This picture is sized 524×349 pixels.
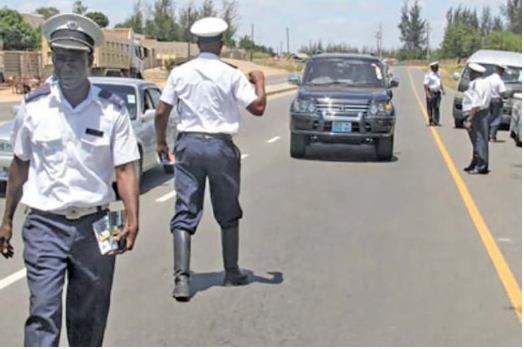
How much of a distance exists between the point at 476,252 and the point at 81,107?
4.82 meters

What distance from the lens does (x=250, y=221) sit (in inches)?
360

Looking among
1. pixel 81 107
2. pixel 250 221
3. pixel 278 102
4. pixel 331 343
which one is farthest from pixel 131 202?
pixel 278 102

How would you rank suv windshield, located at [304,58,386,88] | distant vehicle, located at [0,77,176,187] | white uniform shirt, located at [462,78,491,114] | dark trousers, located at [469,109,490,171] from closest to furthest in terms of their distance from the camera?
distant vehicle, located at [0,77,176,187] < white uniform shirt, located at [462,78,491,114] < dark trousers, located at [469,109,490,171] < suv windshield, located at [304,58,386,88]

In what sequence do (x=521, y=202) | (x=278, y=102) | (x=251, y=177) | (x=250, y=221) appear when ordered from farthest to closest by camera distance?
(x=278, y=102)
(x=251, y=177)
(x=521, y=202)
(x=250, y=221)

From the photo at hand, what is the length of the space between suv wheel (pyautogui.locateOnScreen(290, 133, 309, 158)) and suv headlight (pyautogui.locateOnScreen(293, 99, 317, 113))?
463 millimetres

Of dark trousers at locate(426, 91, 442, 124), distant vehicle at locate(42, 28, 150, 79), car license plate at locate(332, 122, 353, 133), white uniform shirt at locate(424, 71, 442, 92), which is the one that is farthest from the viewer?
distant vehicle at locate(42, 28, 150, 79)

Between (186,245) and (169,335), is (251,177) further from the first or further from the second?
(169,335)

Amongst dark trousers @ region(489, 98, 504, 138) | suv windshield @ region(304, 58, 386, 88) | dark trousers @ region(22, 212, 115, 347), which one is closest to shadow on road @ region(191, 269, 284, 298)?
dark trousers @ region(22, 212, 115, 347)

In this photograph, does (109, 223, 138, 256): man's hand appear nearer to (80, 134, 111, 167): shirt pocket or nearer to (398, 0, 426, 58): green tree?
(80, 134, 111, 167): shirt pocket

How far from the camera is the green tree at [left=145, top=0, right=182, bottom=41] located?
120 meters

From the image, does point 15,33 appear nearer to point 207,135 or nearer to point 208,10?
point 208,10

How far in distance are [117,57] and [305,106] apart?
27.3m

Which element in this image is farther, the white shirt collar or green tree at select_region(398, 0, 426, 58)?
green tree at select_region(398, 0, 426, 58)

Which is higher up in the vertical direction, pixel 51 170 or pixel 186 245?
pixel 51 170
